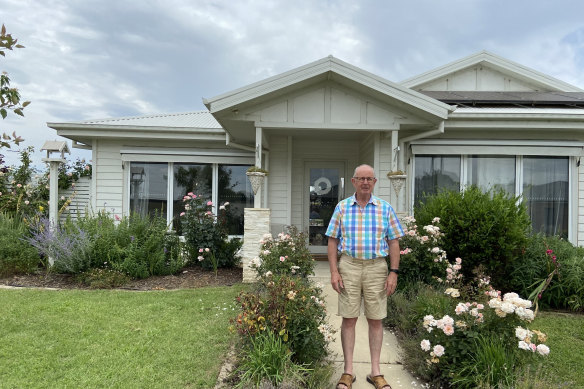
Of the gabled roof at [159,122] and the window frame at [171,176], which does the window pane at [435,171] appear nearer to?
the window frame at [171,176]

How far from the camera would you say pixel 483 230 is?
15.3ft

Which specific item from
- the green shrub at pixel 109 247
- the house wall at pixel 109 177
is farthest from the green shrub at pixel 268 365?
the house wall at pixel 109 177

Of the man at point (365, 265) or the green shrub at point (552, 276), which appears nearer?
the man at point (365, 265)

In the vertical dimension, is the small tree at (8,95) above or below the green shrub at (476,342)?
above

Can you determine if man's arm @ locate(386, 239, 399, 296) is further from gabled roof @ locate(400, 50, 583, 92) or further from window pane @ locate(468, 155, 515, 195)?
gabled roof @ locate(400, 50, 583, 92)

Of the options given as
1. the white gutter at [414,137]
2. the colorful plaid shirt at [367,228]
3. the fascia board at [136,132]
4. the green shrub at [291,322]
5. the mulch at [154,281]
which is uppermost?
the fascia board at [136,132]

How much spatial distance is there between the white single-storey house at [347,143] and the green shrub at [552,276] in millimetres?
1897

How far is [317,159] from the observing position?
7.89m

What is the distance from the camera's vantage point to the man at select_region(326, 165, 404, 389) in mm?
2619

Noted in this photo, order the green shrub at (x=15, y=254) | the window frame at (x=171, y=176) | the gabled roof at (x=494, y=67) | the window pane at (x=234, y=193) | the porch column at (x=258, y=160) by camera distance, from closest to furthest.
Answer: the porch column at (x=258, y=160)
the green shrub at (x=15, y=254)
the window frame at (x=171, y=176)
the window pane at (x=234, y=193)
the gabled roof at (x=494, y=67)

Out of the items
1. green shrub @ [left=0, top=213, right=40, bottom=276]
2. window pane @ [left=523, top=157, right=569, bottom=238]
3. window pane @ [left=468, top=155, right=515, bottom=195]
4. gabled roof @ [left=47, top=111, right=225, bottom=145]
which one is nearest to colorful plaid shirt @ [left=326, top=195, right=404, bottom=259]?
window pane @ [left=468, top=155, right=515, bottom=195]

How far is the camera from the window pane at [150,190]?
7590mm

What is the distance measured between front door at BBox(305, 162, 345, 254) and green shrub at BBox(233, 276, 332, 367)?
512cm

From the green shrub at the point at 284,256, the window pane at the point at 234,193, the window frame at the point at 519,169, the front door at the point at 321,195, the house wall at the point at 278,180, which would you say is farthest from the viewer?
the front door at the point at 321,195
